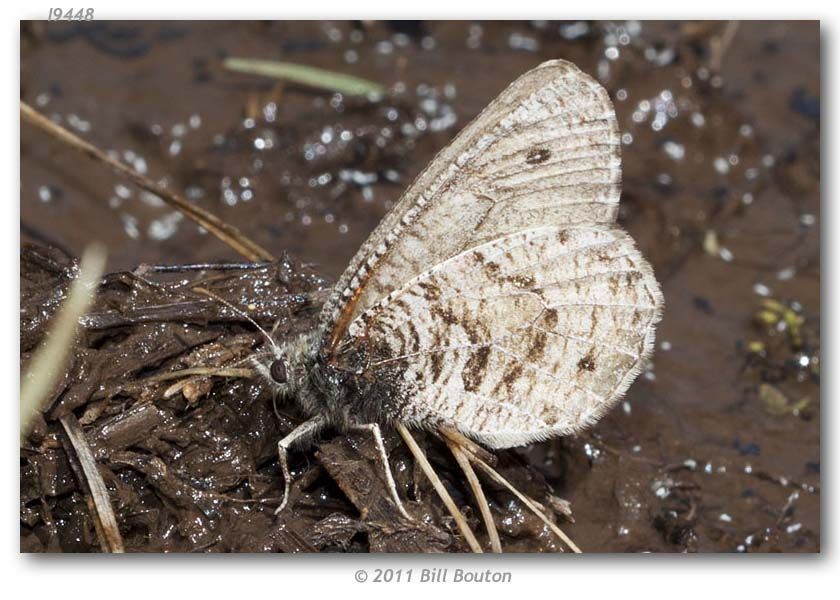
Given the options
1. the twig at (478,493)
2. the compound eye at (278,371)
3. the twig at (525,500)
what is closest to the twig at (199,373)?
the compound eye at (278,371)

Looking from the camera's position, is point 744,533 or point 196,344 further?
point 744,533

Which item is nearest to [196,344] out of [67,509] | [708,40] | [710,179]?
[67,509]

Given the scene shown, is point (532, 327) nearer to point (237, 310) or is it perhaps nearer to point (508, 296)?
point (508, 296)

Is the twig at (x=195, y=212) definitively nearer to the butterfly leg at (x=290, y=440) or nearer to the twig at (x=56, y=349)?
the twig at (x=56, y=349)

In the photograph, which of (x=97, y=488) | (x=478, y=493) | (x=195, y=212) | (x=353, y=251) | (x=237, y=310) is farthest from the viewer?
(x=353, y=251)

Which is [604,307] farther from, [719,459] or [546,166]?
[719,459]

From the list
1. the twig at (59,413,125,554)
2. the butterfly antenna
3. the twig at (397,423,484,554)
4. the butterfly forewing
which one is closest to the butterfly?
the butterfly forewing

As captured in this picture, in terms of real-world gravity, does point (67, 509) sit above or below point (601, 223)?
below

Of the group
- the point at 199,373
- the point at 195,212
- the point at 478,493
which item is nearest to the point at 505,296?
the point at 478,493
